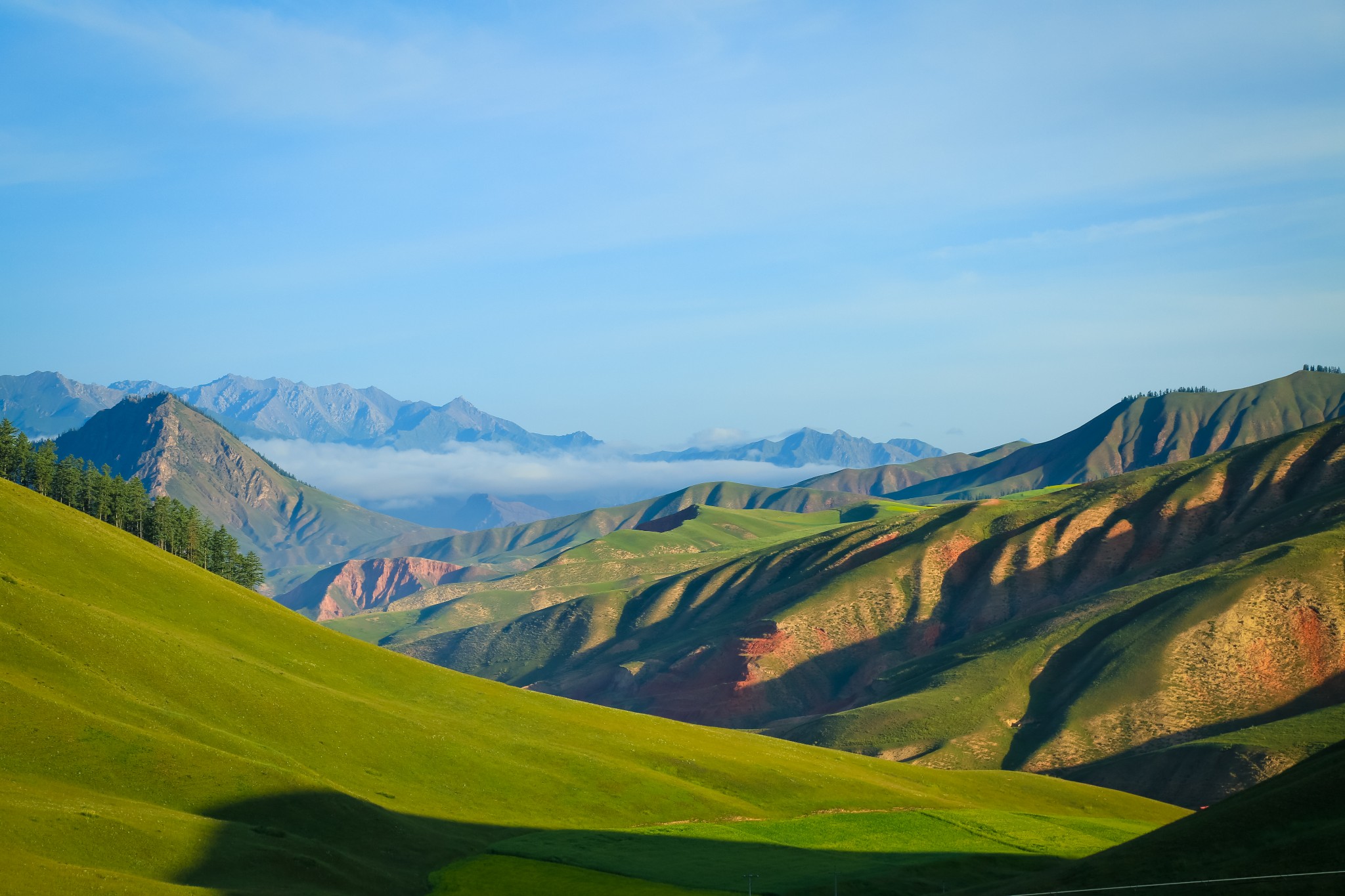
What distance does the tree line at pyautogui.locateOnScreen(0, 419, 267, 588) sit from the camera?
145 m

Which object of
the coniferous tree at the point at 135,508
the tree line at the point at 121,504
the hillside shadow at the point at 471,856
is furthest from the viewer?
the coniferous tree at the point at 135,508

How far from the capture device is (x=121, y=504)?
506 ft

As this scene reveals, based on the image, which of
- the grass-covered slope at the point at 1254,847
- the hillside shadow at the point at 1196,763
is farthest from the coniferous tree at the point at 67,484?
the grass-covered slope at the point at 1254,847

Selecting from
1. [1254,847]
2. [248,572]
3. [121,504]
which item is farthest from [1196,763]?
[121,504]

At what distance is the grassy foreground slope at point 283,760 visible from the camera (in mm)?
51469

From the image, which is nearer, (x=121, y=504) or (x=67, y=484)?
(x=67, y=484)

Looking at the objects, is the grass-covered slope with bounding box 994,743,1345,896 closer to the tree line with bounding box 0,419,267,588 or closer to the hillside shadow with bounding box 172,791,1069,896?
the hillside shadow with bounding box 172,791,1069,896

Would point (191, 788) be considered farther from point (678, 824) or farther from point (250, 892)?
point (678, 824)

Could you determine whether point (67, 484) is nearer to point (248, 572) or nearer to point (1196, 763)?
point (248, 572)

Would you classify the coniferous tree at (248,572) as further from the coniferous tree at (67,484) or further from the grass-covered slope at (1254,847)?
the grass-covered slope at (1254,847)

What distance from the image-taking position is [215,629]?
9344 centimetres

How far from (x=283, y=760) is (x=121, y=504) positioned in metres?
99.3

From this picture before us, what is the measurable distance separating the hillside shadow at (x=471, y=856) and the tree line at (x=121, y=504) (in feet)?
313

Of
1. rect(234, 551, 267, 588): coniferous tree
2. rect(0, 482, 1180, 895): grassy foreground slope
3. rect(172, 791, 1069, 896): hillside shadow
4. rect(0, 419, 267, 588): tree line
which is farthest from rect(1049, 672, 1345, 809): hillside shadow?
rect(0, 419, 267, 588): tree line
